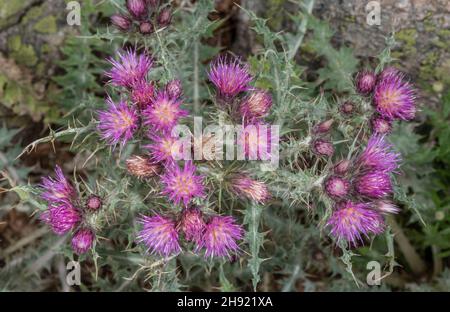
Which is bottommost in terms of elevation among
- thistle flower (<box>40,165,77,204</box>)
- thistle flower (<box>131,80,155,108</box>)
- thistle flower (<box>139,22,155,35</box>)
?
thistle flower (<box>40,165,77,204</box>)

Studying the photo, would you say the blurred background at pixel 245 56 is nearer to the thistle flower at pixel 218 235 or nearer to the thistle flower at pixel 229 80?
the thistle flower at pixel 229 80

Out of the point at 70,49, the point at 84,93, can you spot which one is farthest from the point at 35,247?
the point at 70,49

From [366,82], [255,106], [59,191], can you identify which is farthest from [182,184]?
[366,82]

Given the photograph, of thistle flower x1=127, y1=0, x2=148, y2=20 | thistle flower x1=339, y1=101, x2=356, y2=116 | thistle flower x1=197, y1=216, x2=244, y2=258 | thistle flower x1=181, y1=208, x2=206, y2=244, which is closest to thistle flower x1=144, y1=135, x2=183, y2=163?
thistle flower x1=181, y1=208, x2=206, y2=244

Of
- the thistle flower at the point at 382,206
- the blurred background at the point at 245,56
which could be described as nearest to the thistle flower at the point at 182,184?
the thistle flower at the point at 382,206

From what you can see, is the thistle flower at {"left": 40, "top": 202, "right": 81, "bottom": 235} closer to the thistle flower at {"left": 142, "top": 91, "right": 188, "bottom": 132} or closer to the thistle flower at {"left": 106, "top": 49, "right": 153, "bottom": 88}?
the thistle flower at {"left": 142, "top": 91, "right": 188, "bottom": 132}

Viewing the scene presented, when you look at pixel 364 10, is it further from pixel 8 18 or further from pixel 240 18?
pixel 8 18

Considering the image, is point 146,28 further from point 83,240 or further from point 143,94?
point 83,240
